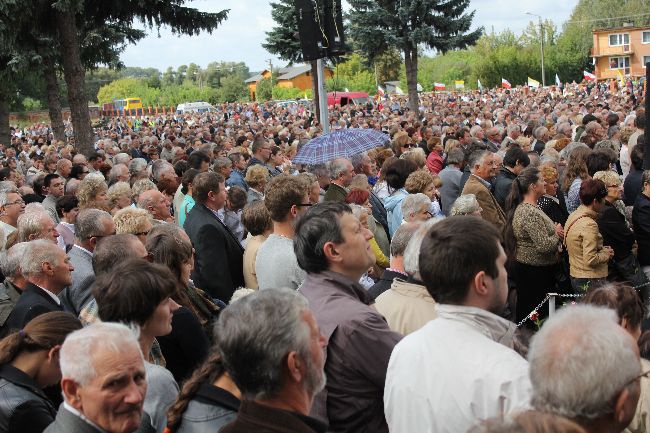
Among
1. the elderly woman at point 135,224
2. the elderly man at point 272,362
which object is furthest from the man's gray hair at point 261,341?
the elderly woman at point 135,224

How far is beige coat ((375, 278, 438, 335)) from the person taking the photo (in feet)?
11.7

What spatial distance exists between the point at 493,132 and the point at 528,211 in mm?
7070

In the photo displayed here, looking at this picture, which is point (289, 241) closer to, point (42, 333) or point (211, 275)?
point (211, 275)

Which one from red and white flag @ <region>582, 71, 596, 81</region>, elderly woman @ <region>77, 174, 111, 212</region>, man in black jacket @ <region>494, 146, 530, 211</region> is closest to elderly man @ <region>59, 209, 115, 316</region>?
elderly woman @ <region>77, 174, 111, 212</region>

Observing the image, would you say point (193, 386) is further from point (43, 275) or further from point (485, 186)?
point (485, 186)

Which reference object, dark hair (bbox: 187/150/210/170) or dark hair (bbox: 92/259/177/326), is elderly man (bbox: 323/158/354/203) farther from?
dark hair (bbox: 92/259/177/326)

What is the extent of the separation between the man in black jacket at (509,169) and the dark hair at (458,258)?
5695mm

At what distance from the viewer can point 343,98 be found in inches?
2157

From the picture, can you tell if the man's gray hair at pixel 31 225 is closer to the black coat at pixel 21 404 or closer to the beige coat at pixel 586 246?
the black coat at pixel 21 404

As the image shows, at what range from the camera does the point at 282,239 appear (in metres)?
4.91

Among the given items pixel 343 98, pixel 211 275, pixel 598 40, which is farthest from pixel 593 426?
pixel 598 40

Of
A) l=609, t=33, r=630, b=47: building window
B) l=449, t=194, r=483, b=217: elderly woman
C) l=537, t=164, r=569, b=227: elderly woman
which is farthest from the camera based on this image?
l=609, t=33, r=630, b=47: building window

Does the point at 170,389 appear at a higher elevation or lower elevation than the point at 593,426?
lower

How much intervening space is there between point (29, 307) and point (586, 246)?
445 cm
